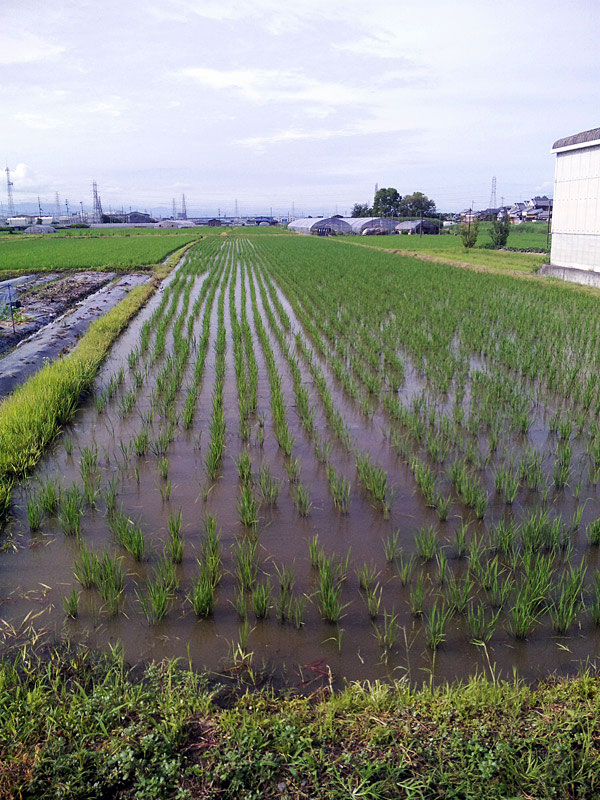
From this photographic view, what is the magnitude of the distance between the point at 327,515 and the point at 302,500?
21cm

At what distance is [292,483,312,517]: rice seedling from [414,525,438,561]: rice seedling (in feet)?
2.44

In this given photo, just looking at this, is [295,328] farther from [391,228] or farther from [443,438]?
[391,228]

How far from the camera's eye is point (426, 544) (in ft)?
10.2

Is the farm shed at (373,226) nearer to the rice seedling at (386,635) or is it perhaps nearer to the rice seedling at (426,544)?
the rice seedling at (426,544)

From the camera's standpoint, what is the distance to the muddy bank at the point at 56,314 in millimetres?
7473

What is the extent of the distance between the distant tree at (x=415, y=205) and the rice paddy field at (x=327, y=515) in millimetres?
70977

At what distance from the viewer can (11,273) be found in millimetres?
18281

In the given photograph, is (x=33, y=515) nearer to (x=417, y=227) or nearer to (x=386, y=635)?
(x=386, y=635)

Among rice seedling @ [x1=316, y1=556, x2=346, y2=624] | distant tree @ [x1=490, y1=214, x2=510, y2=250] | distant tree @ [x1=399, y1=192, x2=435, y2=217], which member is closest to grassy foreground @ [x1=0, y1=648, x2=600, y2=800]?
rice seedling @ [x1=316, y1=556, x2=346, y2=624]

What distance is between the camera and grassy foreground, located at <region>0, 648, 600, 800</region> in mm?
1833

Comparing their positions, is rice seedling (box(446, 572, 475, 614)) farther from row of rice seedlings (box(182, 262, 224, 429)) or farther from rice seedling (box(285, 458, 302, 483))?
row of rice seedlings (box(182, 262, 224, 429))

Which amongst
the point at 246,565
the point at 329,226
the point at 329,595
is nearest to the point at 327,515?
the point at 246,565

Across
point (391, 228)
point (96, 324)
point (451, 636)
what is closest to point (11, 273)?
point (96, 324)

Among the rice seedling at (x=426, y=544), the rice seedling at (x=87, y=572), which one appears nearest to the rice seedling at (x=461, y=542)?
the rice seedling at (x=426, y=544)
